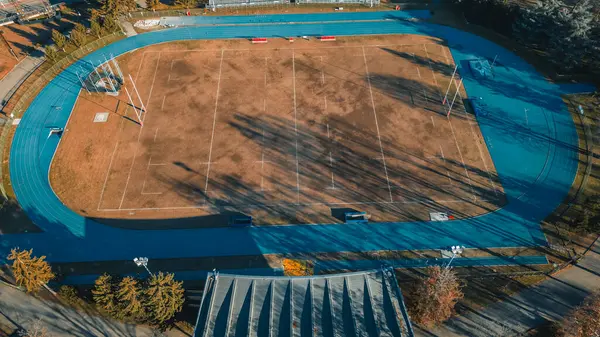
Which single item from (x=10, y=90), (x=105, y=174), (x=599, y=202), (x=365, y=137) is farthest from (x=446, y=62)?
(x=10, y=90)

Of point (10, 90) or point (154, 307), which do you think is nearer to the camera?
point (154, 307)

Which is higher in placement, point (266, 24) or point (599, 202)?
point (266, 24)

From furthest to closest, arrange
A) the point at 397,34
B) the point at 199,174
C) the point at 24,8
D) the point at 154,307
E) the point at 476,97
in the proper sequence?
the point at 24,8 < the point at 397,34 < the point at 476,97 < the point at 199,174 < the point at 154,307

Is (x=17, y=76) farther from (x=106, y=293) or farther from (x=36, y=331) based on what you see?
(x=106, y=293)

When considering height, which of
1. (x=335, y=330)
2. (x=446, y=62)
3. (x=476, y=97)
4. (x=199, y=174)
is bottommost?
(x=335, y=330)

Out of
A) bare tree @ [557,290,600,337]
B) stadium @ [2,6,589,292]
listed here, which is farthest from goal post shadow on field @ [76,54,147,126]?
bare tree @ [557,290,600,337]

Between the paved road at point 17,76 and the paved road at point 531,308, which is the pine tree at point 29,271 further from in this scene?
the paved road at point 531,308

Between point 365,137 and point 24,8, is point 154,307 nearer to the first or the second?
point 365,137
